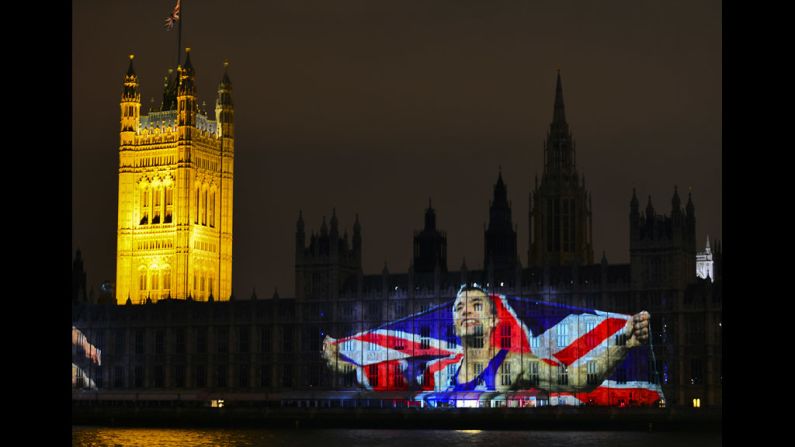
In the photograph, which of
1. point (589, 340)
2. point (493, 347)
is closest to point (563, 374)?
point (589, 340)

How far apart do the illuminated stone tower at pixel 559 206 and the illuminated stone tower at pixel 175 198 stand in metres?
36.9

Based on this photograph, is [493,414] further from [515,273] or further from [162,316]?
[162,316]

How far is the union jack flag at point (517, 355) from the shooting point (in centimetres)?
10306

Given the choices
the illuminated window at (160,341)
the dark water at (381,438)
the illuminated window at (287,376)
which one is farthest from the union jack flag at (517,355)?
the illuminated window at (160,341)

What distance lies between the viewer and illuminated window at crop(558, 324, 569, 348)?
105 metres

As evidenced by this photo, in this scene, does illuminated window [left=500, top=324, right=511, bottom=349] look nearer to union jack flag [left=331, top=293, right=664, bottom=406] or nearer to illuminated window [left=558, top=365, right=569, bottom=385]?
union jack flag [left=331, top=293, right=664, bottom=406]

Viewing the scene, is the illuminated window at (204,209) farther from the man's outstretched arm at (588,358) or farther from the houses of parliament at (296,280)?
the man's outstretched arm at (588,358)

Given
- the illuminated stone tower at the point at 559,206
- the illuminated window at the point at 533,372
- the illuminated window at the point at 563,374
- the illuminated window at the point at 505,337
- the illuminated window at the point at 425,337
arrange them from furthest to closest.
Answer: the illuminated stone tower at the point at 559,206 < the illuminated window at the point at 425,337 < the illuminated window at the point at 505,337 < the illuminated window at the point at 533,372 < the illuminated window at the point at 563,374

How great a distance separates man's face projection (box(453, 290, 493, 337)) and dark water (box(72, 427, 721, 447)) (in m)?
11.0

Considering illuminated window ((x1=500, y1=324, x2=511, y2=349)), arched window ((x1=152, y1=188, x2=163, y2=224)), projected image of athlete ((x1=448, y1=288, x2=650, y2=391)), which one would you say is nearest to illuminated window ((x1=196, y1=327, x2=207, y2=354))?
projected image of athlete ((x1=448, y1=288, x2=650, y2=391))

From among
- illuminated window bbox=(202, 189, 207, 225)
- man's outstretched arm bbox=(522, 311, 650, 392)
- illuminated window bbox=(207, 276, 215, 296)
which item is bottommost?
man's outstretched arm bbox=(522, 311, 650, 392)

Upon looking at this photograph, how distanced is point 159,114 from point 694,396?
249 feet
